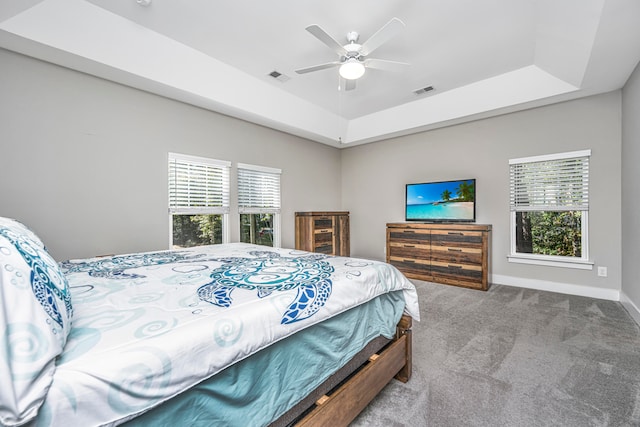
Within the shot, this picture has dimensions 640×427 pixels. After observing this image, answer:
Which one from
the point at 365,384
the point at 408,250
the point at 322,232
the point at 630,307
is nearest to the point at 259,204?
the point at 322,232

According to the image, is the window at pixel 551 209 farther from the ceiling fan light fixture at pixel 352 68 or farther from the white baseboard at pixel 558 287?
the ceiling fan light fixture at pixel 352 68

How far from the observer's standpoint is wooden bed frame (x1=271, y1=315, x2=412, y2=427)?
1.19m

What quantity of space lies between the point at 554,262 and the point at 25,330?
493 centimetres

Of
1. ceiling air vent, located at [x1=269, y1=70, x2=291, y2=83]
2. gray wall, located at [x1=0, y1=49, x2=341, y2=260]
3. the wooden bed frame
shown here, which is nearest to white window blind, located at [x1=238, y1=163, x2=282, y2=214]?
gray wall, located at [x1=0, y1=49, x2=341, y2=260]

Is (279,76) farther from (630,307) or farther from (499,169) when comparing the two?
(630,307)

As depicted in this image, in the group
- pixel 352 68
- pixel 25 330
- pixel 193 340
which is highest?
pixel 352 68

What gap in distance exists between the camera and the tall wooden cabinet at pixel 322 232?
4.78 m

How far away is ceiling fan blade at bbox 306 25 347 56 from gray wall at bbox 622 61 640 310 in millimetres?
2947

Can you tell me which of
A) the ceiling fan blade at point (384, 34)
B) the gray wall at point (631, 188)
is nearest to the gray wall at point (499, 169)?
the gray wall at point (631, 188)

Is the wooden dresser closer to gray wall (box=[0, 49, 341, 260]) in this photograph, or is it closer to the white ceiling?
the white ceiling

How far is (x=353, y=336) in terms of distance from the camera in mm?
1468

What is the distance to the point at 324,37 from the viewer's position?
2.37 meters

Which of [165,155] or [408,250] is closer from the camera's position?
[165,155]

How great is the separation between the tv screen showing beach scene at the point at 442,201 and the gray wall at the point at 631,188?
1.56 metres
